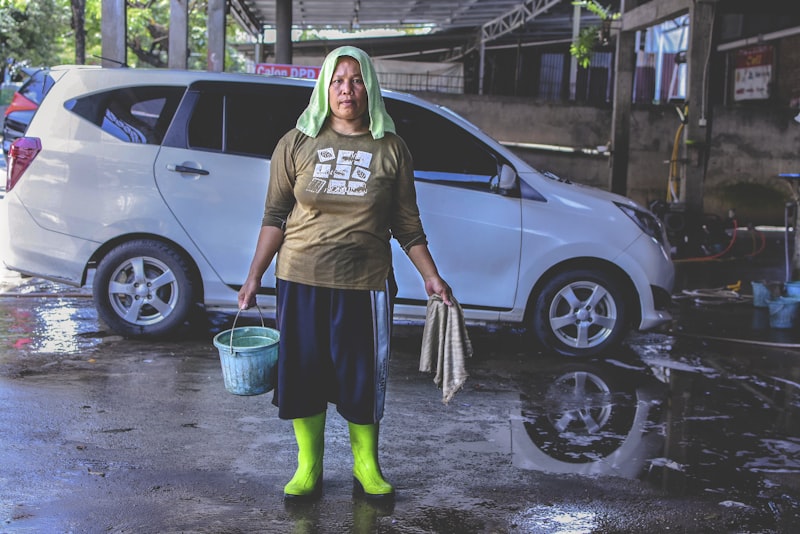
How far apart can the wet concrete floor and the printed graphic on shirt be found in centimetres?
135

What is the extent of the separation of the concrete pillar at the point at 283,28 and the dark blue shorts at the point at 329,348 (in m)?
14.6

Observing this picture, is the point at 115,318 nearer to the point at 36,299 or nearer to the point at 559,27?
the point at 36,299

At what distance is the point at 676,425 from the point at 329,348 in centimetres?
250

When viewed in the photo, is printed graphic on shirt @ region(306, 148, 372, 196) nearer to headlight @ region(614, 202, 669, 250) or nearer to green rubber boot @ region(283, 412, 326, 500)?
green rubber boot @ region(283, 412, 326, 500)

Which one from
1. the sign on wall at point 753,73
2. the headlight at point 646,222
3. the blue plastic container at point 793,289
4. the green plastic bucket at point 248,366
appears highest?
the sign on wall at point 753,73

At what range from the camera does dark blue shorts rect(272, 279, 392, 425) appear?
385cm

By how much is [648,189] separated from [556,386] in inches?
573

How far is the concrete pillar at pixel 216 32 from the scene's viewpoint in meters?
13.3

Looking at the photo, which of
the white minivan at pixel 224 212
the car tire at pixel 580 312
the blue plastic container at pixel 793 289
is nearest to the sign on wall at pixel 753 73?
the blue plastic container at pixel 793 289

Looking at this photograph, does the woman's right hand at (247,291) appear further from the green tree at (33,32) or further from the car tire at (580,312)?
the green tree at (33,32)

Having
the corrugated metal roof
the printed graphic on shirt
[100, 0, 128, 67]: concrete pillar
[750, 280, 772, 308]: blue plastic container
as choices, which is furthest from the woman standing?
the corrugated metal roof

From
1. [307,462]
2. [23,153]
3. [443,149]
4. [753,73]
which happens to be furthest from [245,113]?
[753,73]

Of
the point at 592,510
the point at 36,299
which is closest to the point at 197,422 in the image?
the point at 592,510

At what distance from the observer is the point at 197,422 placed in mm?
5094
